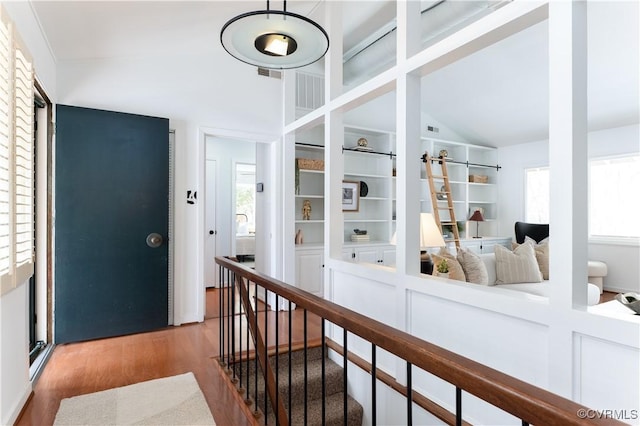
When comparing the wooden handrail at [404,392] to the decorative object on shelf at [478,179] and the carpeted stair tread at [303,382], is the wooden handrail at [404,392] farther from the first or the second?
the decorative object on shelf at [478,179]

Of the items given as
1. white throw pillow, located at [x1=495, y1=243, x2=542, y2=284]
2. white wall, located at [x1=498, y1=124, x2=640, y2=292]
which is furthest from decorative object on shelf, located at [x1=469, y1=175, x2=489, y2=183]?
white throw pillow, located at [x1=495, y1=243, x2=542, y2=284]

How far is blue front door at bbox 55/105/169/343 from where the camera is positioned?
3.06 metres

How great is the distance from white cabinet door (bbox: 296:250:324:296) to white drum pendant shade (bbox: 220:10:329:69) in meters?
2.84

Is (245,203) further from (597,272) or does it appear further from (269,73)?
(597,272)

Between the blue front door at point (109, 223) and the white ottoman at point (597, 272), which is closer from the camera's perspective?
the blue front door at point (109, 223)

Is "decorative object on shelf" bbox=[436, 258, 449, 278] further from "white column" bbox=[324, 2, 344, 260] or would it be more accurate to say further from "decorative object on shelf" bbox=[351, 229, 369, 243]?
"decorative object on shelf" bbox=[351, 229, 369, 243]

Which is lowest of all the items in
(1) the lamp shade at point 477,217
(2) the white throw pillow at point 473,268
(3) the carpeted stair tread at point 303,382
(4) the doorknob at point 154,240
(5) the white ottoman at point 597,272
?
(3) the carpeted stair tread at point 303,382

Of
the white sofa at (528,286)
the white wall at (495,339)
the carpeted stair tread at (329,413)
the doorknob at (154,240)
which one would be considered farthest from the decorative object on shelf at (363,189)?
the carpeted stair tread at (329,413)

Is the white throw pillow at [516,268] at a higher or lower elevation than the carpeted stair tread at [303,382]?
higher

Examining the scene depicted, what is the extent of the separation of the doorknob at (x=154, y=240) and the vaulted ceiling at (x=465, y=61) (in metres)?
1.73

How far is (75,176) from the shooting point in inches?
122

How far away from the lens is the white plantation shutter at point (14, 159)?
1750 millimetres

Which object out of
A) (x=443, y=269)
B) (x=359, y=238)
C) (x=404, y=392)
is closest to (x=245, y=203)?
(x=359, y=238)

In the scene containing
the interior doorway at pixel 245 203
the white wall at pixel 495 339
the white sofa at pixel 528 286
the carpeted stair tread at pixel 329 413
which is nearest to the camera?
the white wall at pixel 495 339
